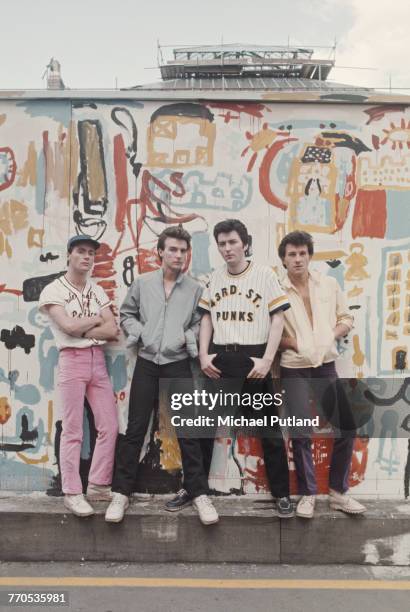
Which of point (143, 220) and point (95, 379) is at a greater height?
point (143, 220)

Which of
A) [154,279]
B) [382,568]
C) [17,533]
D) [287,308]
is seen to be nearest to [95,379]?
[154,279]

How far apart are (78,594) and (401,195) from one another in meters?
3.57

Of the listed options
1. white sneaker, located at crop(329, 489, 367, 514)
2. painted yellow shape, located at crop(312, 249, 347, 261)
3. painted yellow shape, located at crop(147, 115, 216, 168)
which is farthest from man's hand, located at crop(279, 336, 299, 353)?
painted yellow shape, located at crop(147, 115, 216, 168)

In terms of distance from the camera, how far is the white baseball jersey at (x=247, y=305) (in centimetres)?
377

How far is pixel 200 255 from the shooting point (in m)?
4.20

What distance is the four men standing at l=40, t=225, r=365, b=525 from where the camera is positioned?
3.79m

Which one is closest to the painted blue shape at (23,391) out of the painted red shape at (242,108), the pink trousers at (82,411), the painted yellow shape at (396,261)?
the pink trousers at (82,411)

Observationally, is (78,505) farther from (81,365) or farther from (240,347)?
(240,347)

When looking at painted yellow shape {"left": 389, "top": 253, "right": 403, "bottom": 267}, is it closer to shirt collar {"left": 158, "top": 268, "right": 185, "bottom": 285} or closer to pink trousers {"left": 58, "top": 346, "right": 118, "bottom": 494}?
shirt collar {"left": 158, "top": 268, "right": 185, "bottom": 285}

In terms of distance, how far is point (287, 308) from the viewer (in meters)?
3.76

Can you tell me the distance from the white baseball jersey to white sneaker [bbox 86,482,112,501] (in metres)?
1.40

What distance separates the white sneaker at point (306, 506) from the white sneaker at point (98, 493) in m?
1.38

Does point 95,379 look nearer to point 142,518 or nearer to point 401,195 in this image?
point 142,518

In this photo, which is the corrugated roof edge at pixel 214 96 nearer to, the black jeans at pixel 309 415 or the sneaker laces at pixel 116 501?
the black jeans at pixel 309 415
